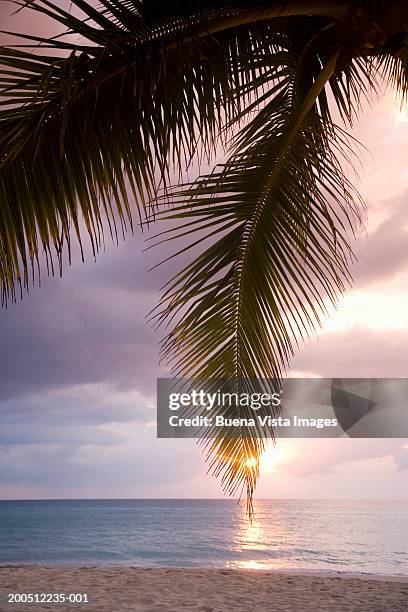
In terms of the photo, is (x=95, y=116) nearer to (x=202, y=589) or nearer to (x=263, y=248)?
(x=263, y=248)

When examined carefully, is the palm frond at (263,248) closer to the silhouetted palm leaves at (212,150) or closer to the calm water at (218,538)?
the silhouetted palm leaves at (212,150)

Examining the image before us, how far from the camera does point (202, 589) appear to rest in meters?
11.5

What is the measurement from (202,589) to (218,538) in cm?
3090

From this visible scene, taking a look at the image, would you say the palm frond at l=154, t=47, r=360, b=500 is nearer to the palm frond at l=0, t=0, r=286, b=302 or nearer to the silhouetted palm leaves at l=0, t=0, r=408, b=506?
the silhouetted palm leaves at l=0, t=0, r=408, b=506

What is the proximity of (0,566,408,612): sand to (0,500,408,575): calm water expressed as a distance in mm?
10457

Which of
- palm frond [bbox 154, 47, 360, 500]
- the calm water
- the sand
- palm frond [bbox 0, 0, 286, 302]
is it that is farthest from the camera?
the calm water

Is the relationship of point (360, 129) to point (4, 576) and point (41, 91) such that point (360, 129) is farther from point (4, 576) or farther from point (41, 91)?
point (4, 576)

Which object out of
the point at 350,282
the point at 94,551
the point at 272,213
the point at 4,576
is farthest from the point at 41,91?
the point at 94,551

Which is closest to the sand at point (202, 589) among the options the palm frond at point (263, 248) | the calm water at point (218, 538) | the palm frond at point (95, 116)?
the palm frond at point (263, 248)

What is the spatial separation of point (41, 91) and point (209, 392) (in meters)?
1.69

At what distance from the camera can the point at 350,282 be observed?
3.50 meters

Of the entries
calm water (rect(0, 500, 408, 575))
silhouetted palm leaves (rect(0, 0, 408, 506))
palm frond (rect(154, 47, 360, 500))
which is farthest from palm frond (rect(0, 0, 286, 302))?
calm water (rect(0, 500, 408, 575))

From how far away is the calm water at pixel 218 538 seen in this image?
102 feet

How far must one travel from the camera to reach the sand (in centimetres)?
985
